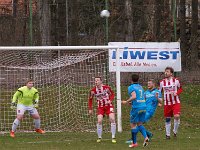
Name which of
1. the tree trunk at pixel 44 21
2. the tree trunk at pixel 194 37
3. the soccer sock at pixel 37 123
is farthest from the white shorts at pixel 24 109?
the tree trunk at pixel 194 37

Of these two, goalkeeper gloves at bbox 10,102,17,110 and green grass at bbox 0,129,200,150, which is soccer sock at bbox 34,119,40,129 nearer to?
green grass at bbox 0,129,200,150

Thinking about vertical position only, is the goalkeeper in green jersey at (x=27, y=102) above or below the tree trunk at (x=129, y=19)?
below

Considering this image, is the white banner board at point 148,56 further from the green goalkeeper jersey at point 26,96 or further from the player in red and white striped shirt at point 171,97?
the player in red and white striped shirt at point 171,97

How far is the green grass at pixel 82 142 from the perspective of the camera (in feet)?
53.2

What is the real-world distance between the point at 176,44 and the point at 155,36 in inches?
113

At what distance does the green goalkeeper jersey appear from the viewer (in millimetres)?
19703

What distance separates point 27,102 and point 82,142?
122 inches

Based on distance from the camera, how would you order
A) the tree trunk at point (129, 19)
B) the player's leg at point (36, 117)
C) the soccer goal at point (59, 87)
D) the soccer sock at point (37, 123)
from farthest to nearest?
1. the tree trunk at point (129, 19)
2. the soccer goal at point (59, 87)
3. the soccer sock at point (37, 123)
4. the player's leg at point (36, 117)

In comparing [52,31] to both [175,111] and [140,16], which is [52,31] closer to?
[140,16]

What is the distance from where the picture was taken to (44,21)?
26.0m

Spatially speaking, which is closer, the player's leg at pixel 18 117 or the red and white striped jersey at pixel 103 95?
the red and white striped jersey at pixel 103 95

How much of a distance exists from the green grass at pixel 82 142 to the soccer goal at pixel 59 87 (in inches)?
53.4

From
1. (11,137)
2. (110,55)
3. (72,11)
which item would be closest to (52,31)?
(72,11)

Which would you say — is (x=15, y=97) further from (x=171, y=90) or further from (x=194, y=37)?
(x=194, y=37)
